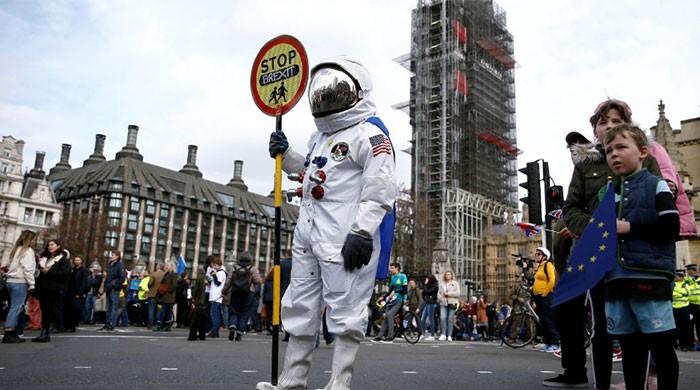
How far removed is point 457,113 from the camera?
214ft

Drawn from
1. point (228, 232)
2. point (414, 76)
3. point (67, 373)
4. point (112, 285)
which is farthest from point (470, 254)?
point (67, 373)

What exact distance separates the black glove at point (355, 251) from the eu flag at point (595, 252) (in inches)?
51.2

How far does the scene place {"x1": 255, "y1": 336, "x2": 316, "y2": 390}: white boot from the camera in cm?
358

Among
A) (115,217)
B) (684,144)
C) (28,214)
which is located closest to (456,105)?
(684,144)

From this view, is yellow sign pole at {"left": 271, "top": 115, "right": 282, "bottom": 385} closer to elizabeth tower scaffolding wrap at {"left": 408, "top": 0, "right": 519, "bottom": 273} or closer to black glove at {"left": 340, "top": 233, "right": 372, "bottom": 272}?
black glove at {"left": 340, "top": 233, "right": 372, "bottom": 272}

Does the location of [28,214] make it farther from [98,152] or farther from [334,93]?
[334,93]

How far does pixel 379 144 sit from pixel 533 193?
25.1 feet

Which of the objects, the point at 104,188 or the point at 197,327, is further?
the point at 104,188

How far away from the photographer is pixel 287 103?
425cm

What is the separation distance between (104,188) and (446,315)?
76156mm

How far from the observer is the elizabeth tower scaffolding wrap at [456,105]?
64750 mm

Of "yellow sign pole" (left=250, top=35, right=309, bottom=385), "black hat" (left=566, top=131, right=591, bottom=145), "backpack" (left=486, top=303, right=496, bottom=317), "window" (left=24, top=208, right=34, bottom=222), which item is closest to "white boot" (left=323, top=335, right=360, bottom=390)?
"yellow sign pole" (left=250, top=35, right=309, bottom=385)

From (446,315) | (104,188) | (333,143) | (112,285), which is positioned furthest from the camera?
(104,188)

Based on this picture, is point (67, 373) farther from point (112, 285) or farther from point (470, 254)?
point (470, 254)
